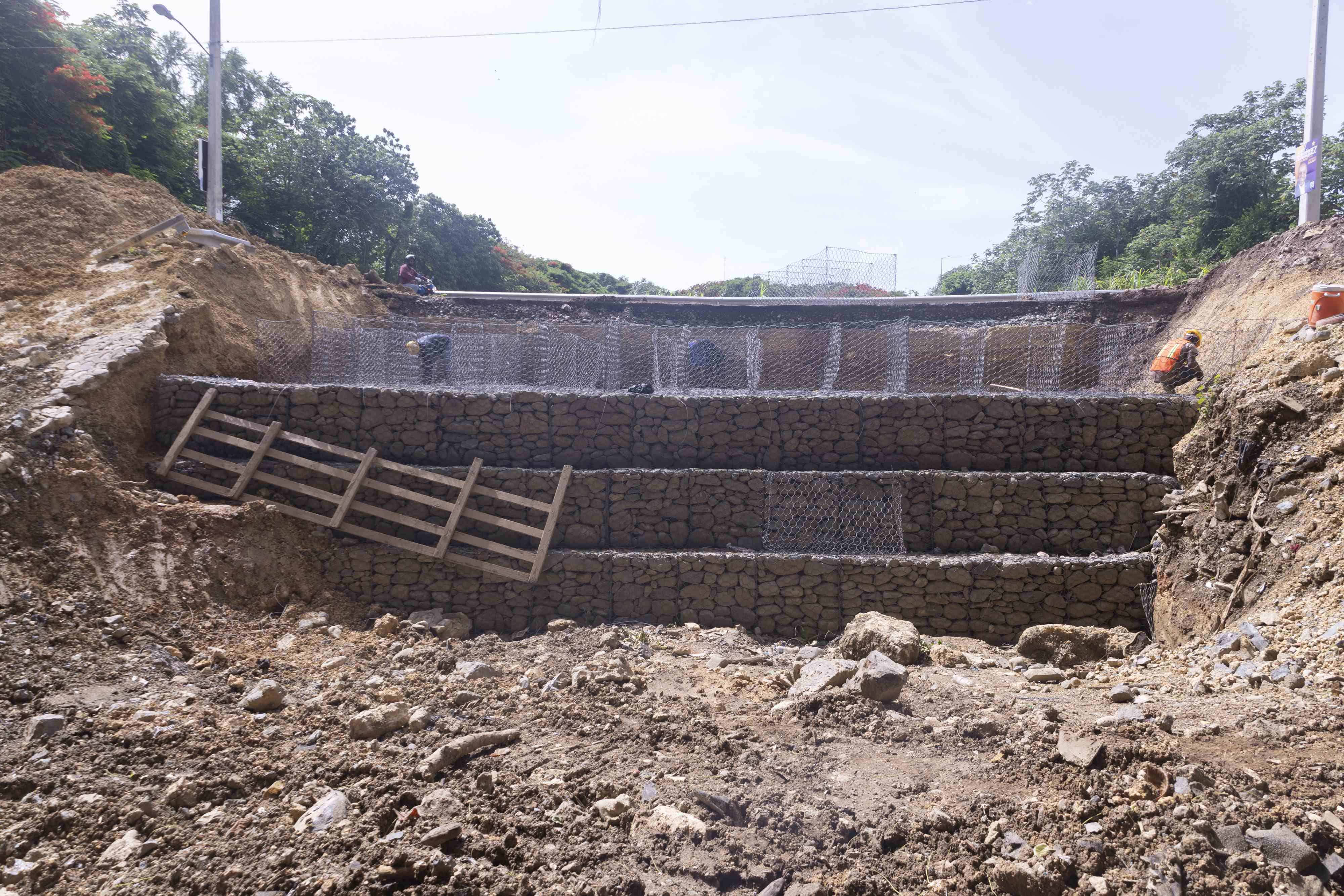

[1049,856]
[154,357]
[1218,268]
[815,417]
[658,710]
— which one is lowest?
[658,710]

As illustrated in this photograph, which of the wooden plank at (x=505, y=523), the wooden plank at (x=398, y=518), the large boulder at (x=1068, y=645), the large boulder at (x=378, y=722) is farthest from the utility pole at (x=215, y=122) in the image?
the large boulder at (x=1068, y=645)

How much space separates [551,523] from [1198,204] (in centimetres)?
2077

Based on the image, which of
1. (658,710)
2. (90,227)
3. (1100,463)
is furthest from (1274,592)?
(90,227)

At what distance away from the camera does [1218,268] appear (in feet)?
44.5

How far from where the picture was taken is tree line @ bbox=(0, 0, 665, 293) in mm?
13906

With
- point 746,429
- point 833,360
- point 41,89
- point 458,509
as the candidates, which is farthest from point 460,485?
point 41,89

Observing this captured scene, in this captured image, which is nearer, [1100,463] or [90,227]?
[1100,463]

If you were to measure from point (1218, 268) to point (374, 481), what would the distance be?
51.3 feet

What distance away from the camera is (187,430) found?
816cm

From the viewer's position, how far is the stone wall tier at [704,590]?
8.00m

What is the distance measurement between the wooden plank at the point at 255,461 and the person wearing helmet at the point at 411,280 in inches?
358

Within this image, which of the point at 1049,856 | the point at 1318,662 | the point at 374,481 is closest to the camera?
the point at 1049,856

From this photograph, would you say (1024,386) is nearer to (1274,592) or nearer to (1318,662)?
(1274,592)

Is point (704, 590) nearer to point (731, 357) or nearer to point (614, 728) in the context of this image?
point (614, 728)
